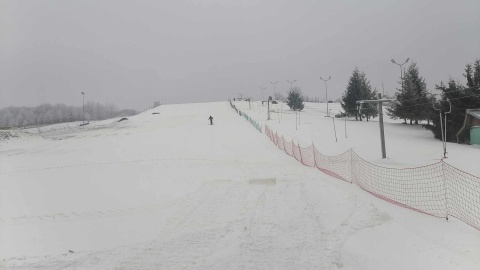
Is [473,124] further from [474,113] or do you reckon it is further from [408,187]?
[408,187]

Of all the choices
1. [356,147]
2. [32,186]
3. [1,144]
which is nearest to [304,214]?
[32,186]

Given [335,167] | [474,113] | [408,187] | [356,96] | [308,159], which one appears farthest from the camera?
[356,96]

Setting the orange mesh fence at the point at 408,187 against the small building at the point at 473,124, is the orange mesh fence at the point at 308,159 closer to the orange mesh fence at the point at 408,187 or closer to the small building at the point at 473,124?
the orange mesh fence at the point at 408,187

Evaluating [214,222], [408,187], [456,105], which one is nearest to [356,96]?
[456,105]

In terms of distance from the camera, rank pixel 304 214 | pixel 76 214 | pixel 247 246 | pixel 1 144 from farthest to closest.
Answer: pixel 1 144, pixel 76 214, pixel 304 214, pixel 247 246

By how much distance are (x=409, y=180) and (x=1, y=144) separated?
4474cm

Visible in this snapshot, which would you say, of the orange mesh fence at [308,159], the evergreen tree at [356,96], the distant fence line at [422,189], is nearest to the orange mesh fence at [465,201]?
the distant fence line at [422,189]

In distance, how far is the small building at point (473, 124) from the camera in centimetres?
3131

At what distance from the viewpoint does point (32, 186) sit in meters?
17.1

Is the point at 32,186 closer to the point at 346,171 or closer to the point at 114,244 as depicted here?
the point at 114,244

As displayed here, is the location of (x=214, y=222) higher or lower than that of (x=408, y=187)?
lower

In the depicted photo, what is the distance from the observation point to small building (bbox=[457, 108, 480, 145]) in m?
31.3

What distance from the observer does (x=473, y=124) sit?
106ft

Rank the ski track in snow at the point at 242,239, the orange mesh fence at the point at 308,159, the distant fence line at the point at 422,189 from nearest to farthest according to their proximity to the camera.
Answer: the ski track in snow at the point at 242,239 < the distant fence line at the point at 422,189 < the orange mesh fence at the point at 308,159
